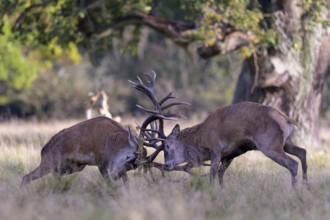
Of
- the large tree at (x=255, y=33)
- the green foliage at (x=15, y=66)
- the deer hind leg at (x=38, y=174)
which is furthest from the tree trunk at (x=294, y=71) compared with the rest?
the green foliage at (x=15, y=66)

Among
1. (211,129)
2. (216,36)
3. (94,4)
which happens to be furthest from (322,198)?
(94,4)

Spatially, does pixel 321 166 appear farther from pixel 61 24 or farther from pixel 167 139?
pixel 61 24

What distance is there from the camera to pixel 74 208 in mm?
8578

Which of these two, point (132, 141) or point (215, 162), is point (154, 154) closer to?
point (132, 141)

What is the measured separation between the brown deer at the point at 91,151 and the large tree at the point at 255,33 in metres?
5.54

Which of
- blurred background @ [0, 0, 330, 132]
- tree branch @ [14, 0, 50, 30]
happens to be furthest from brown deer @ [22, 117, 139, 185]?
tree branch @ [14, 0, 50, 30]

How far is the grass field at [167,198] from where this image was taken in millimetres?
7949

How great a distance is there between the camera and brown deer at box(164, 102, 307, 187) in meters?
10.8

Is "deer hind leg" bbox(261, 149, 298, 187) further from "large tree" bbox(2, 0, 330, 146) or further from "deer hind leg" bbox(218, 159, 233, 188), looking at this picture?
"large tree" bbox(2, 0, 330, 146)

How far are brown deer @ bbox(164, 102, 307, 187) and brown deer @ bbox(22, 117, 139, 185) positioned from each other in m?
0.89

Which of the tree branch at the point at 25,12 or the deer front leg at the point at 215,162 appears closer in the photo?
the deer front leg at the point at 215,162

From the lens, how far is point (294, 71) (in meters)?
16.9

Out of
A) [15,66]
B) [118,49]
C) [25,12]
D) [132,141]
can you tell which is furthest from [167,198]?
[118,49]

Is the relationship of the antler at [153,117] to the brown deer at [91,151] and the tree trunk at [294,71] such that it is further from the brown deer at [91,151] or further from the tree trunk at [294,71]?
the tree trunk at [294,71]
